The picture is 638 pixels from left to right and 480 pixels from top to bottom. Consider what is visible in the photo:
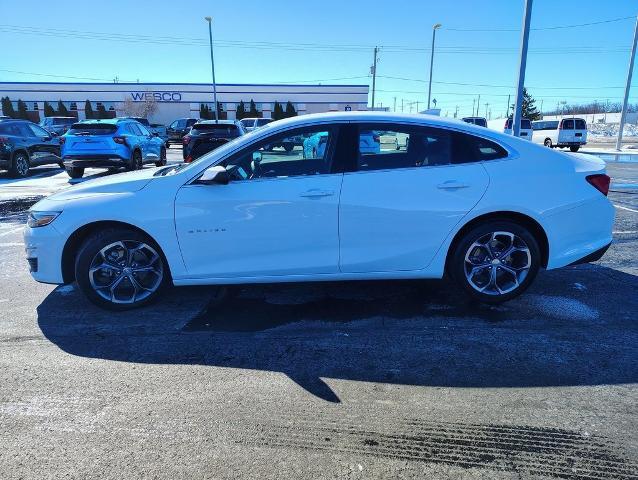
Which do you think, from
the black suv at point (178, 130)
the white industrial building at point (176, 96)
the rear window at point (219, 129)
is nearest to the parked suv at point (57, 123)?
the black suv at point (178, 130)

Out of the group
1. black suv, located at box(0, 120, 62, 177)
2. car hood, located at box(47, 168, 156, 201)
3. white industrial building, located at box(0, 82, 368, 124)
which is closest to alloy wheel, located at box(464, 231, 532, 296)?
car hood, located at box(47, 168, 156, 201)

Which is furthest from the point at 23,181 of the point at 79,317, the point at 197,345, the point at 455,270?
the point at 455,270

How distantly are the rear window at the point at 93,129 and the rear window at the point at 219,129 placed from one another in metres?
2.37

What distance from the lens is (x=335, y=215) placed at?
3773 millimetres

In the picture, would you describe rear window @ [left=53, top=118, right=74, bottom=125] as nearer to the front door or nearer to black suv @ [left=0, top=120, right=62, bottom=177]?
black suv @ [left=0, top=120, right=62, bottom=177]

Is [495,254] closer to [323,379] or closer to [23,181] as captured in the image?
[323,379]

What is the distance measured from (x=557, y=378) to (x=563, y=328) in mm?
833

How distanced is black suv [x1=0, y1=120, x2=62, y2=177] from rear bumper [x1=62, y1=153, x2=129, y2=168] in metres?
1.99

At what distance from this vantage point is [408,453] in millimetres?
2346

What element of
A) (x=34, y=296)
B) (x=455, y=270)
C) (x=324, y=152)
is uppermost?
(x=324, y=152)

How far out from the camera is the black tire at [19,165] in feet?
44.8

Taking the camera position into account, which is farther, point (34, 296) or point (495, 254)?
point (34, 296)

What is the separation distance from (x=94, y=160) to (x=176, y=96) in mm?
52050

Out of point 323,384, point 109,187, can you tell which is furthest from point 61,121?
point 323,384
